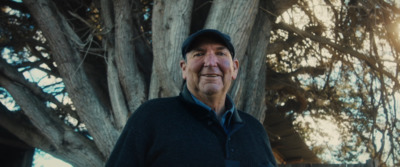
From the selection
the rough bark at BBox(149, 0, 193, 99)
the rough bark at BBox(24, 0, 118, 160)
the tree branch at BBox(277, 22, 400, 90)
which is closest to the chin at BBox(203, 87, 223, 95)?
the rough bark at BBox(149, 0, 193, 99)

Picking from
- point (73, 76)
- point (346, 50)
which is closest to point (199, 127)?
point (73, 76)

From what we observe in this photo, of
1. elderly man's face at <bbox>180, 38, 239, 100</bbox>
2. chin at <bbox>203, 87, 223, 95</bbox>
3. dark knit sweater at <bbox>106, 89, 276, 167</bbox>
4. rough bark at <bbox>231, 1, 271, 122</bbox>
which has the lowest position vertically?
dark knit sweater at <bbox>106, 89, 276, 167</bbox>

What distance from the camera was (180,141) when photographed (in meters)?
1.99

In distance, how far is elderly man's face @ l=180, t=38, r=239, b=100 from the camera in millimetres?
2262

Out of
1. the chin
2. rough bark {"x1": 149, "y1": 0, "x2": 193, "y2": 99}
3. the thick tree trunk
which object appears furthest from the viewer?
the thick tree trunk

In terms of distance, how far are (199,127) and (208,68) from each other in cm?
37

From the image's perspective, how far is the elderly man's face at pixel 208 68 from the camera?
226 cm

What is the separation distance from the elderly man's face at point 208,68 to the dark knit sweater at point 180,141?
9 centimetres

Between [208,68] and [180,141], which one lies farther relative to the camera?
[208,68]

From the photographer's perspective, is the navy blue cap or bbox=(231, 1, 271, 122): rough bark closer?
the navy blue cap

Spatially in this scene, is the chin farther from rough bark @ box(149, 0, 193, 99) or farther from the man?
rough bark @ box(149, 0, 193, 99)

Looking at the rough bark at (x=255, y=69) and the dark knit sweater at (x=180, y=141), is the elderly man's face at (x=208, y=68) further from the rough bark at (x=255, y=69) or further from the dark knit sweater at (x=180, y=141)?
the rough bark at (x=255, y=69)

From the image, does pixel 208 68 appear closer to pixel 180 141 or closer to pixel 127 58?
pixel 180 141

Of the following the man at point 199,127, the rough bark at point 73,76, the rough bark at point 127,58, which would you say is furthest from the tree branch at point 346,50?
the rough bark at point 73,76
